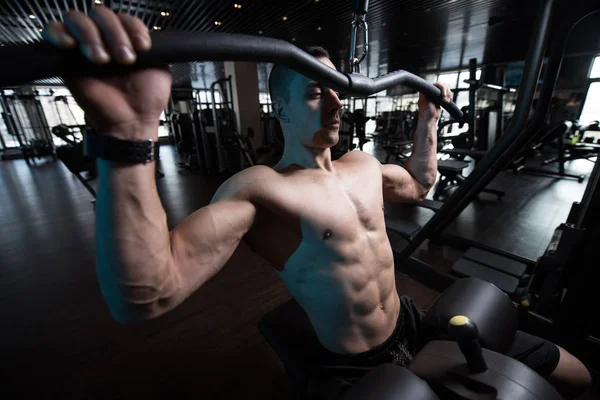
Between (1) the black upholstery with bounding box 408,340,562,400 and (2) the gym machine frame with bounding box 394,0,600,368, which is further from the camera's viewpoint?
(2) the gym machine frame with bounding box 394,0,600,368

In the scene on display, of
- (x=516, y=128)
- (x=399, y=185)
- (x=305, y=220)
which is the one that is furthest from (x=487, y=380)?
(x=516, y=128)

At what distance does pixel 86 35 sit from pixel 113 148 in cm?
17

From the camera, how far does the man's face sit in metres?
0.86

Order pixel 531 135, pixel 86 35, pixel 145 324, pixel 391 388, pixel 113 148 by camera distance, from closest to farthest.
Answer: pixel 86 35 < pixel 113 148 < pixel 391 388 < pixel 531 135 < pixel 145 324

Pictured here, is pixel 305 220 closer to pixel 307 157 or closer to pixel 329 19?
pixel 307 157

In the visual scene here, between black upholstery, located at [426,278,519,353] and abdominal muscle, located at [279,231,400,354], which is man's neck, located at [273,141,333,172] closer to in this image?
abdominal muscle, located at [279,231,400,354]

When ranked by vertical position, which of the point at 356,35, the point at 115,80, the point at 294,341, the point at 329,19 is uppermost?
the point at 329,19

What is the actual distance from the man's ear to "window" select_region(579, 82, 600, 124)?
11161 millimetres

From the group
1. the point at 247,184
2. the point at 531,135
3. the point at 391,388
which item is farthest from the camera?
the point at 531,135

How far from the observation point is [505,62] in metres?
9.51

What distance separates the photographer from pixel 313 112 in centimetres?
87

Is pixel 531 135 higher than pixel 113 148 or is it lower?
lower

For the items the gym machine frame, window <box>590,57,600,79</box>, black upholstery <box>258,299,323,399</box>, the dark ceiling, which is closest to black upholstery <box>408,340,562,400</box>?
black upholstery <box>258,299,323,399</box>

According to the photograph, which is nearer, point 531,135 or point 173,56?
point 173,56
